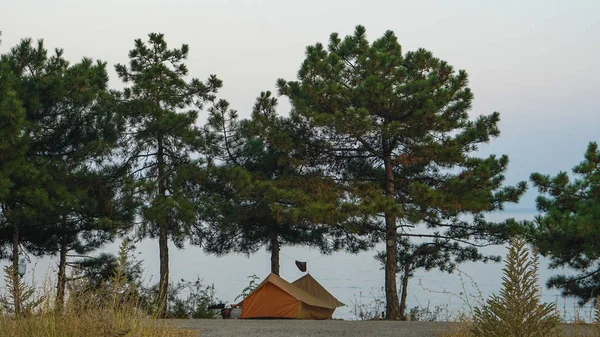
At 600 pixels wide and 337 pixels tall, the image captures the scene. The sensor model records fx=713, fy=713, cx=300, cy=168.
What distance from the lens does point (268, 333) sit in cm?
1224

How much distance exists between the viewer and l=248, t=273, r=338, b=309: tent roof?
63.4ft

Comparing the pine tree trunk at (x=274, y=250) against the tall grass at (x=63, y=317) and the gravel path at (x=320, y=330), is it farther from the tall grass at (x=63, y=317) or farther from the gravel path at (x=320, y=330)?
the tall grass at (x=63, y=317)

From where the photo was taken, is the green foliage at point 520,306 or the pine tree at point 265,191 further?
the pine tree at point 265,191

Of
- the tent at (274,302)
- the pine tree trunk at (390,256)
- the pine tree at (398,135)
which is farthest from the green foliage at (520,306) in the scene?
the pine tree trunk at (390,256)

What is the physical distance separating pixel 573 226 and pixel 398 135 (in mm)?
5833

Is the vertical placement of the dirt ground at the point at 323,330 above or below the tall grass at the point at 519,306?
below

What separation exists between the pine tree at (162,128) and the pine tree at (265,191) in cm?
87

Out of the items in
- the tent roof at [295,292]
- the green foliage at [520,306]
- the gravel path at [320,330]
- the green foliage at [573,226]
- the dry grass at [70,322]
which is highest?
the green foliage at [573,226]

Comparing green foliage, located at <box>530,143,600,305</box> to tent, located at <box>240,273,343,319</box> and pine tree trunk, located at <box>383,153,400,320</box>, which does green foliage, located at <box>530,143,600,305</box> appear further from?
tent, located at <box>240,273,343,319</box>

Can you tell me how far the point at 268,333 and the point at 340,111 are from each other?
7.58 metres

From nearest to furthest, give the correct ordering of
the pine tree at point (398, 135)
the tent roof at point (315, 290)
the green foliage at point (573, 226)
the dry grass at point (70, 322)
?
the dry grass at point (70, 322), the green foliage at point (573, 226), the pine tree at point (398, 135), the tent roof at point (315, 290)

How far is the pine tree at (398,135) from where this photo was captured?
60.0 feet

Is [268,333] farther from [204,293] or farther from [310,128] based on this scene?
[204,293]

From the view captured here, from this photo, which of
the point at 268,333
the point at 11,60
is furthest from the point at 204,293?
the point at 268,333
